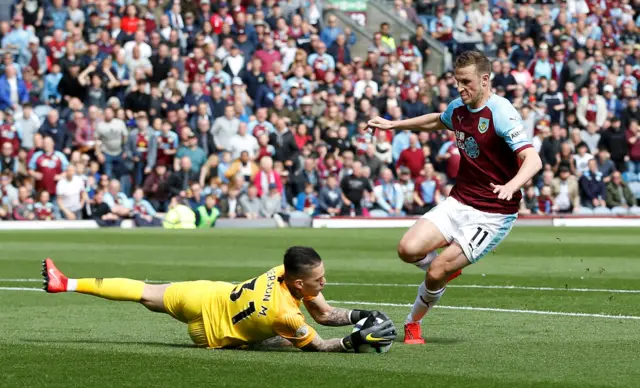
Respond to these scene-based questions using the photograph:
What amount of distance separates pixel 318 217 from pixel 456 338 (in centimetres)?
1962

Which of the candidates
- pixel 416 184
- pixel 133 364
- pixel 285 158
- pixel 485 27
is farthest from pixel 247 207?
pixel 133 364

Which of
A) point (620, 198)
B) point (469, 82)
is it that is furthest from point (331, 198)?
point (469, 82)

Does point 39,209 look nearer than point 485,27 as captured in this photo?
Yes

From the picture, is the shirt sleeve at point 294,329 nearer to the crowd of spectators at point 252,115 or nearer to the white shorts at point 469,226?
the white shorts at point 469,226

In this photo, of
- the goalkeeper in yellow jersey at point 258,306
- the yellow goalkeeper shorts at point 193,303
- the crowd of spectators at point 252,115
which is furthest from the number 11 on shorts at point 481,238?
the crowd of spectators at point 252,115

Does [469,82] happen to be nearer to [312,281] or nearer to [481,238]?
[481,238]

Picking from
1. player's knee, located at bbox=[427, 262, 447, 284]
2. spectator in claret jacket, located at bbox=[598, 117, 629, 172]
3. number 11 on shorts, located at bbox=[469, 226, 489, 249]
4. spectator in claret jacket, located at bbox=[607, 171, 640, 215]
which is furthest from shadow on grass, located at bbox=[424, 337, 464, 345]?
spectator in claret jacket, located at bbox=[598, 117, 629, 172]

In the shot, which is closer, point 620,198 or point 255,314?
point 255,314

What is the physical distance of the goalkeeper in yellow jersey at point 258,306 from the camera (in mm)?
8883

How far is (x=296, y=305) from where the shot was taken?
8.95m

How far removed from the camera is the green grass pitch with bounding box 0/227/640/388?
7953 mm

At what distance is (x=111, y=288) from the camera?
9.52m

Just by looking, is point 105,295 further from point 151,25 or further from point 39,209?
point 151,25

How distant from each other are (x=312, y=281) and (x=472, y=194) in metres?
1.77
